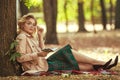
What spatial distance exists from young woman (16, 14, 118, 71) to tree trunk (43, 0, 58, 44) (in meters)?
8.92

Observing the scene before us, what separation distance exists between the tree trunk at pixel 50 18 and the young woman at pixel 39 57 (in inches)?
351

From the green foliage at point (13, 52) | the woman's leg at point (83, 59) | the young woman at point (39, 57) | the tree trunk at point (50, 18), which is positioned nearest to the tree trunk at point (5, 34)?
the green foliage at point (13, 52)

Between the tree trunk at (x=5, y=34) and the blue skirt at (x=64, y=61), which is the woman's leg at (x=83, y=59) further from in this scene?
the tree trunk at (x=5, y=34)

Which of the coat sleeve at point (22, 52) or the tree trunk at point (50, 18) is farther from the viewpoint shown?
the tree trunk at point (50, 18)

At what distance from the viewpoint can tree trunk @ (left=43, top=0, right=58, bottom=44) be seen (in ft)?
56.7

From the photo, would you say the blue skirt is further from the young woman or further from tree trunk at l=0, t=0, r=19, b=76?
tree trunk at l=0, t=0, r=19, b=76

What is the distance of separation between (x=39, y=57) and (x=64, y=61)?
1.80ft

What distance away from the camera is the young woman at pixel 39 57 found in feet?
25.6

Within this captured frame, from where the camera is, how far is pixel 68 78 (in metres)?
7.34

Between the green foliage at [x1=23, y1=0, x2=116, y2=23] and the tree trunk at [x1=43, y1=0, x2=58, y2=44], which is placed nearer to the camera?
the green foliage at [x1=23, y1=0, x2=116, y2=23]

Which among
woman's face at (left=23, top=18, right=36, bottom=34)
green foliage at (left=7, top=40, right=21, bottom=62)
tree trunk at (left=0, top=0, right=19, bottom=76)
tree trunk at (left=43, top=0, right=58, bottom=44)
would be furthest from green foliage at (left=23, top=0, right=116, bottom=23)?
tree trunk at (left=43, top=0, right=58, bottom=44)

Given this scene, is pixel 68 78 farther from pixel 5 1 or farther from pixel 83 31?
pixel 83 31

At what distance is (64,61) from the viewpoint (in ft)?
27.0

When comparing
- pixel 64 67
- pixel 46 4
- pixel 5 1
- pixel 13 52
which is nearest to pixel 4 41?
pixel 13 52
